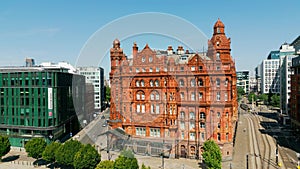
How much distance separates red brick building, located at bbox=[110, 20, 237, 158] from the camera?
48562 mm

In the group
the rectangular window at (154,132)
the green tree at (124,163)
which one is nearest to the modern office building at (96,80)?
the rectangular window at (154,132)

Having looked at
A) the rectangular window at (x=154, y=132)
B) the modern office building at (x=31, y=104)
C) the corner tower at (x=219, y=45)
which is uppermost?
the corner tower at (x=219, y=45)

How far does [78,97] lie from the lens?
77.3m

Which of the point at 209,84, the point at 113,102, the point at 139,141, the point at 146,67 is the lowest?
the point at 139,141

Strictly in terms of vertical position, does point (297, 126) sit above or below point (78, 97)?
below

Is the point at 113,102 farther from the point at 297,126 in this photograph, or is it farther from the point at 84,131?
the point at 297,126

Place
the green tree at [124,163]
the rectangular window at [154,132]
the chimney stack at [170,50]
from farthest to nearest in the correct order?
the chimney stack at [170,50], the rectangular window at [154,132], the green tree at [124,163]

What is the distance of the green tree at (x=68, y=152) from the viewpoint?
41.0m

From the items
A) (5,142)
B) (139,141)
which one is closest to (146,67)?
(139,141)

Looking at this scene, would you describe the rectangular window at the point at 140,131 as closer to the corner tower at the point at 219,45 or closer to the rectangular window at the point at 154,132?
the rectangular window at the point at 154,132

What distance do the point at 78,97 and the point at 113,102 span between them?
23934 mm

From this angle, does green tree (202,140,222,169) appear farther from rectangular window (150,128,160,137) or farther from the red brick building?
rectangular window (150,128,160,137)

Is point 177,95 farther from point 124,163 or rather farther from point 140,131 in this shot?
point 124,163

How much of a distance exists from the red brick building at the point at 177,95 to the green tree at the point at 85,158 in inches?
602
